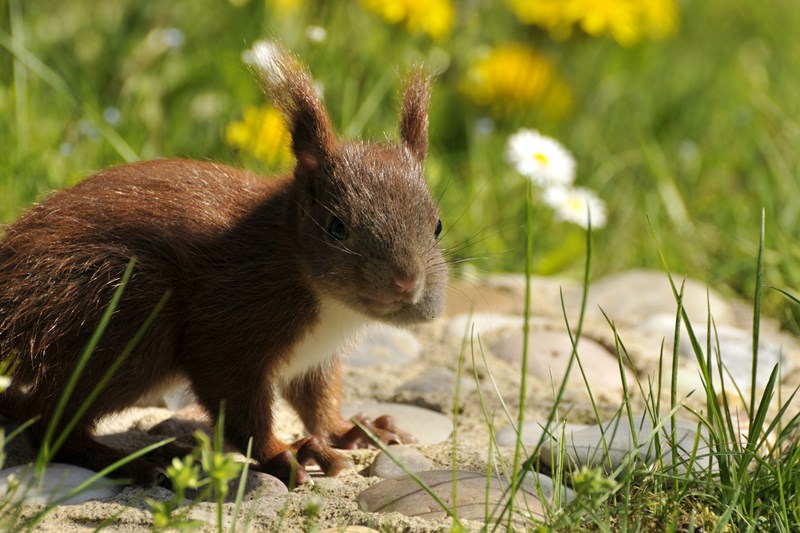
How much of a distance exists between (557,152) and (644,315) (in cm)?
112

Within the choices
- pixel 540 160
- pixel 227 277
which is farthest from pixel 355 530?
pixel 540 160

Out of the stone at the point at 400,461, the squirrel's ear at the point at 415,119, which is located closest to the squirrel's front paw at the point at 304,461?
the stone at the point at 400,461

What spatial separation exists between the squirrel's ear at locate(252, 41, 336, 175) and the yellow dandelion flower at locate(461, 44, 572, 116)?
3.59 meters

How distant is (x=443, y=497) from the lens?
2.83 meters

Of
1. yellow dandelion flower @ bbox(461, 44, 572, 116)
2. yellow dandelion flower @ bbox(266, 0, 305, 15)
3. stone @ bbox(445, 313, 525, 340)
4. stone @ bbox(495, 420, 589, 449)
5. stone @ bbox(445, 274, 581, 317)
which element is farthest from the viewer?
yellow dandelion flower @ bbox(461, 44, 572, 116)

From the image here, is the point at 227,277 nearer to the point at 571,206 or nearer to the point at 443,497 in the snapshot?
the point at 443,497

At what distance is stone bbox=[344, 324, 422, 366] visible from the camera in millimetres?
4449

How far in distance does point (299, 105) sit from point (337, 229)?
1.43 ft

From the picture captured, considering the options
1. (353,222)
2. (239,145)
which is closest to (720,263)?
(239,145)

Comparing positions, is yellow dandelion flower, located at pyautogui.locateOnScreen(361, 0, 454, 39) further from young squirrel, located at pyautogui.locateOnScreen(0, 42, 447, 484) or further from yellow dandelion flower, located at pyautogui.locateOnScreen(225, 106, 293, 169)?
young squirrel, located at pyautogui.locateOnScreen(0, 42, 447, 484)

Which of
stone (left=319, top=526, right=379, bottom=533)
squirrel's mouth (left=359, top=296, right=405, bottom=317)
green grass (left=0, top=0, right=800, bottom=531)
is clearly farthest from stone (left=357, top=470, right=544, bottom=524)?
green grass (left=0, top=0, right=800, bottom=531)

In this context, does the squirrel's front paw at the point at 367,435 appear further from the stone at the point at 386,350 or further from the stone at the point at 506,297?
the stone at the point at 506,297

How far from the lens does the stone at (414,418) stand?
3.68 meters

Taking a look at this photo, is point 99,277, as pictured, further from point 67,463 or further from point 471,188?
point 471,188
